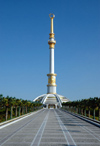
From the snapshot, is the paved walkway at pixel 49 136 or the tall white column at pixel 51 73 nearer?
the paved walkway at pixel 49 136

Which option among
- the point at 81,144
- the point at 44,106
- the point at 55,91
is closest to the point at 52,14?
the point at 55,91

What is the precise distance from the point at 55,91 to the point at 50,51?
77.0ft

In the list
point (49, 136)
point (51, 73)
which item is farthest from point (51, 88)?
point (49, 136)

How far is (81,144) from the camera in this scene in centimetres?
1263

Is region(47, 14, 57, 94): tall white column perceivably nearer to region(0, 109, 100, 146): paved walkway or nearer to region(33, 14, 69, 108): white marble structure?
region(33, 14, 69, 108): white marble structure

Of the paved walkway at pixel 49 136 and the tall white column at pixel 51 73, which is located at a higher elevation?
the tall white column at pixel 51 73

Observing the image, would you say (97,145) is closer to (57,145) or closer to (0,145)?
(57,145)

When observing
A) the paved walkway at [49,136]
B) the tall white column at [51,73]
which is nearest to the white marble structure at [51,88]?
the tall white column at [51,73]

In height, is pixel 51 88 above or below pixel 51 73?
below

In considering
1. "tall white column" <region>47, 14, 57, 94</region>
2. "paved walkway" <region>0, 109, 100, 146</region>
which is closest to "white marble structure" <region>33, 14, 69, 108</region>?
"tall white column" <region>47, 14, 57, 94</region>

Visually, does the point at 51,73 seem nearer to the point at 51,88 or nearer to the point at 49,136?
the point at 51,88

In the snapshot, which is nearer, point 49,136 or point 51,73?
point 49,136

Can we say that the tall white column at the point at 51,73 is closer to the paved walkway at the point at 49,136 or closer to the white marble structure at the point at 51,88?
the white marble structure at the point at 51,88

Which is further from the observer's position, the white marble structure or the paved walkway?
the white marble structure
